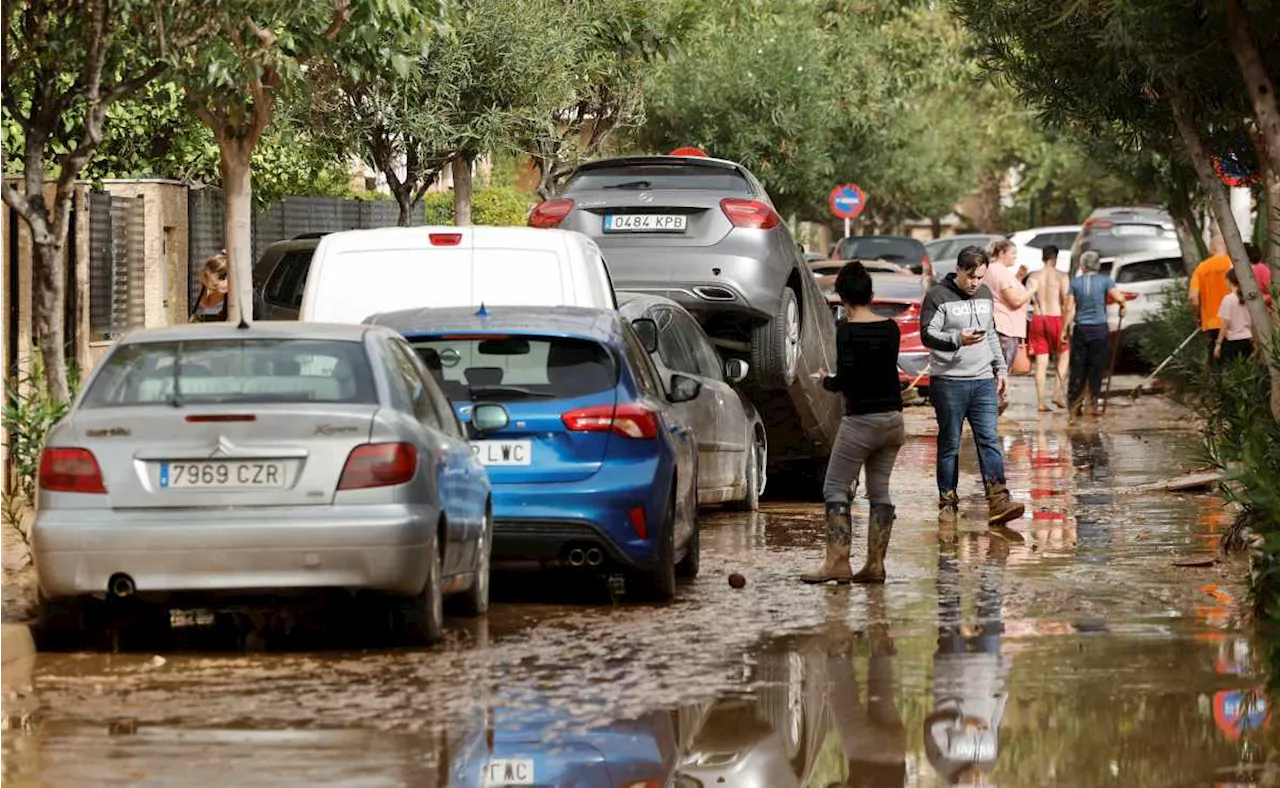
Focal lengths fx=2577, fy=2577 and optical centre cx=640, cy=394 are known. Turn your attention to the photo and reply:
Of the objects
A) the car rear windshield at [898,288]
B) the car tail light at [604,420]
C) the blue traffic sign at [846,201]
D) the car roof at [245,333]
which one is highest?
the blue traffic sign at [846,201]

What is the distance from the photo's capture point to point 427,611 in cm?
1042

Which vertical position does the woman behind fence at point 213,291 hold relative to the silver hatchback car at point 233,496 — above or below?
above

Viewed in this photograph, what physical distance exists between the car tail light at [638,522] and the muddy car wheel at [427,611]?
156cm

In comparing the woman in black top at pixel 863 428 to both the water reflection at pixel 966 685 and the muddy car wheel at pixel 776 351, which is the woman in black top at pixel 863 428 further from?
the muddy car wheel at pixel 776 351

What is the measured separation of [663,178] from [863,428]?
5.83m

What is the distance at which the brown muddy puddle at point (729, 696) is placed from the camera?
788 cm

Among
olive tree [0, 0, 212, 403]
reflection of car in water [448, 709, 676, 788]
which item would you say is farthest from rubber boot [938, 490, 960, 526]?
reflection of car in water [448, 709, 676, 788]

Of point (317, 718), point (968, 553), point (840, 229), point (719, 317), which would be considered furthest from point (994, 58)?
point (840, 229)

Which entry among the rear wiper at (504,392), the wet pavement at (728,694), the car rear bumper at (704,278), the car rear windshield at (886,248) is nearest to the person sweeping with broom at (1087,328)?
the car rear bumper at (704,278)

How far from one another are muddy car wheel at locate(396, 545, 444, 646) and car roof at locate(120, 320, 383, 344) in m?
1.03

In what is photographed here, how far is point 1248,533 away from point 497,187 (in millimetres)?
31764

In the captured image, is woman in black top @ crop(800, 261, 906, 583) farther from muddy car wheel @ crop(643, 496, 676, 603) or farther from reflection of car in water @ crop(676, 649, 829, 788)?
reflection of car in water @ crop(676, 649, 829, 788)

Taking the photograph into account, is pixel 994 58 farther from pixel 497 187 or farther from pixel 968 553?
pixel 497 187

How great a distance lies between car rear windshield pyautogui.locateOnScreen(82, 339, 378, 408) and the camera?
10391 mm
